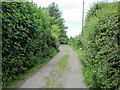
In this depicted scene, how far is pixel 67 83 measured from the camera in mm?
3592

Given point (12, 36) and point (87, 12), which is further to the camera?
point (87, 12)

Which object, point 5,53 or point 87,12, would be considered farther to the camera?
point 87,12

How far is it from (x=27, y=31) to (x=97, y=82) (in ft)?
9.97

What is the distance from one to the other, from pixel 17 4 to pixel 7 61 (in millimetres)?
1948

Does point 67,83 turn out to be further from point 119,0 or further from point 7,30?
point 119,0

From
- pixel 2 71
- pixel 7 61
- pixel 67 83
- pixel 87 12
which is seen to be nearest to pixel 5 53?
pixel 7 61

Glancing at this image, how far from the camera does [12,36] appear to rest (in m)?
3.29

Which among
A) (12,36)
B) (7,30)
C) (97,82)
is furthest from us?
(12,36)

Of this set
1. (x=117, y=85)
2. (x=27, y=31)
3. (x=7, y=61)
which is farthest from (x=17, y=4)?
(x=117, y=85)

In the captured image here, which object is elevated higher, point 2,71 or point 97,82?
point 2,71

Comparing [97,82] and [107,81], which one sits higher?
[107,81]

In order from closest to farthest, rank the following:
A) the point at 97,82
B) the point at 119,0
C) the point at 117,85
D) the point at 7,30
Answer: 1. the point at 119,0
2. the point at 117,85
3. the point at 97,82
4. the point at 7,30

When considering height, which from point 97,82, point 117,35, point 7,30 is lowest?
point 97,82

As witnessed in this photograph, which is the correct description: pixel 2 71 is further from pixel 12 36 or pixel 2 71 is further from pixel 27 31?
pixel 27 31
